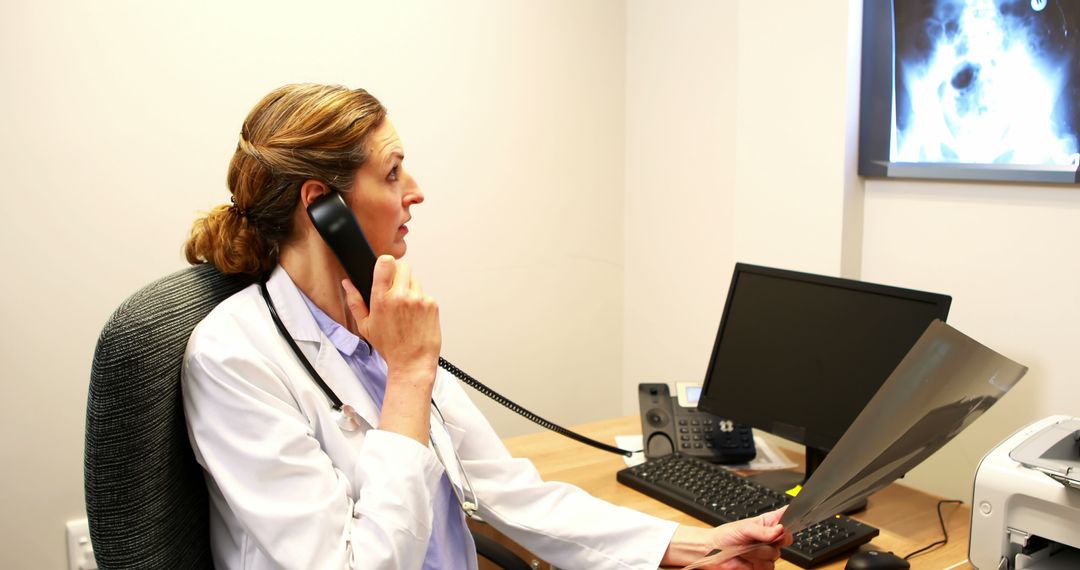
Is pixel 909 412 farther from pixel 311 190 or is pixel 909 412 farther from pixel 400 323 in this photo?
pixel 311 190

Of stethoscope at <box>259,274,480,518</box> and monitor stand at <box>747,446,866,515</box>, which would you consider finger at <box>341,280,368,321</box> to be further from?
monitor stand at <box>747,446,866,515</box>

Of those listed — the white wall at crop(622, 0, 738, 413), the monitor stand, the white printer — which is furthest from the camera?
the white wall at crop(622, 0, 738, 413)

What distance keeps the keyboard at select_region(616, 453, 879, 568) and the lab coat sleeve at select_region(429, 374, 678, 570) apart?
0.17 m

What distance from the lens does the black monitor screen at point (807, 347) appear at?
1590 millimetres

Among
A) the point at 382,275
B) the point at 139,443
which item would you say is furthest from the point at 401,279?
the point at 139,443

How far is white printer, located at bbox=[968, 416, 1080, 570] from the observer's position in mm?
1229

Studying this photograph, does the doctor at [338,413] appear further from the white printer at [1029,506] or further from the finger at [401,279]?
the white printer at [1029,506]

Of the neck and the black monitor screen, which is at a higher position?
the neck

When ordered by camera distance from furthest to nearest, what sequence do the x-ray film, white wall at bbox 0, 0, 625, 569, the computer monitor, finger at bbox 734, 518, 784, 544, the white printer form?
white wall at bbox 0, 0, 625, 569, the computer monitor, finger at bbox 734, 518, 784, 544, the white printer, the x-ray film

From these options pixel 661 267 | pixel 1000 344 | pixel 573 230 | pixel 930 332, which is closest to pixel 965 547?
pixel 1000 344

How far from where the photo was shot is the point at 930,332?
999 mm

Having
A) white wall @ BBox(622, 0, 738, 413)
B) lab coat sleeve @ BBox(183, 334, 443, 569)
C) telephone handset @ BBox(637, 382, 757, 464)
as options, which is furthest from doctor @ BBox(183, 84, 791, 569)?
white wall @ BBox(622, 0, 738, 413)

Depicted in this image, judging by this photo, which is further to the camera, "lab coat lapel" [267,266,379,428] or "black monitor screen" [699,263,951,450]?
"black monitor screen" [699,263,951,450]

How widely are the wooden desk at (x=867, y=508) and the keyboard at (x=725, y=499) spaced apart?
0.8 inches
